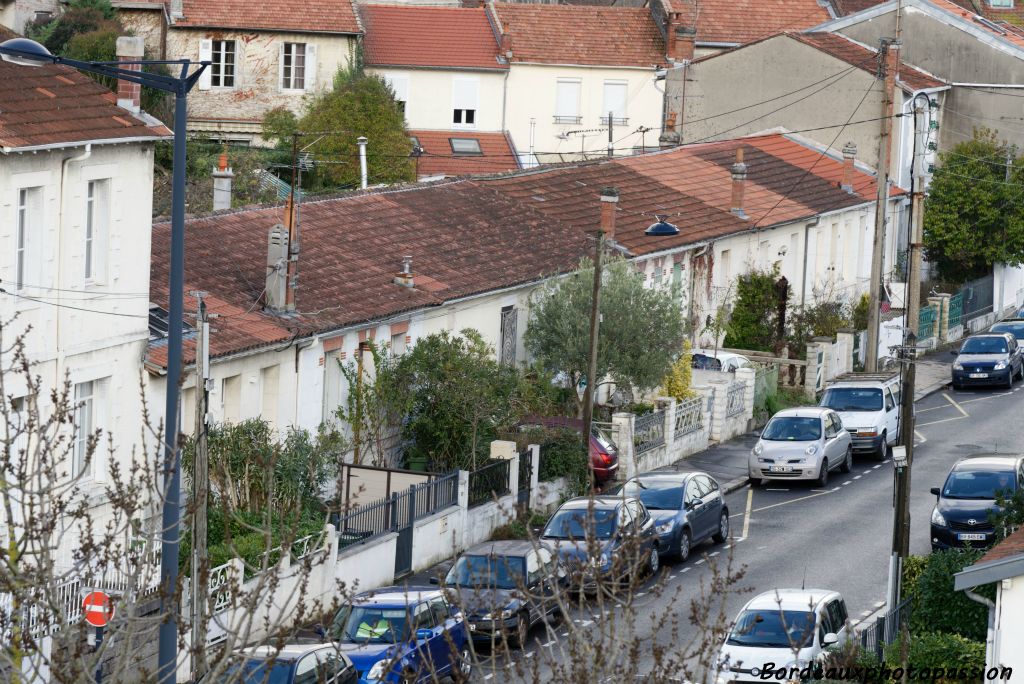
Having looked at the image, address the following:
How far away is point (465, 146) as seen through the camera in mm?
68688

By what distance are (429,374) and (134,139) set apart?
7934mm

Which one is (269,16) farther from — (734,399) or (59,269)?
(59,269)

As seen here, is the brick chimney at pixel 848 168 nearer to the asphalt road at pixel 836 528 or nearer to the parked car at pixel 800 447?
the asphalt road at pixel 836 528

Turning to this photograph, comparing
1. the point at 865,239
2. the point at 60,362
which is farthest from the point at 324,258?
the point at 865,239

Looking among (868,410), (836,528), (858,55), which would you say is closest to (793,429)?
(868,410)

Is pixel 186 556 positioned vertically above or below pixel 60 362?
below

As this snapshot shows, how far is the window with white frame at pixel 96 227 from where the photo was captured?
25.9m

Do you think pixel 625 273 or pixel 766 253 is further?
pixel 766 253

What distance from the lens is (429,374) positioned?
105 ft

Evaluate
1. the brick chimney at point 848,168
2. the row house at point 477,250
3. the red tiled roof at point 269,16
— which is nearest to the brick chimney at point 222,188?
the row house at point 477,250

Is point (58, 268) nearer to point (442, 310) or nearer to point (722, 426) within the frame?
point (442, 310)

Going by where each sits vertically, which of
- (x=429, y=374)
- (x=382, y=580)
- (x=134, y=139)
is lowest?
(x=382, y=580)

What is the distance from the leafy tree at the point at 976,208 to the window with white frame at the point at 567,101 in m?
18.3

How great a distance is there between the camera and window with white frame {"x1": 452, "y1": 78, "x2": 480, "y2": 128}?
69.8 meters
